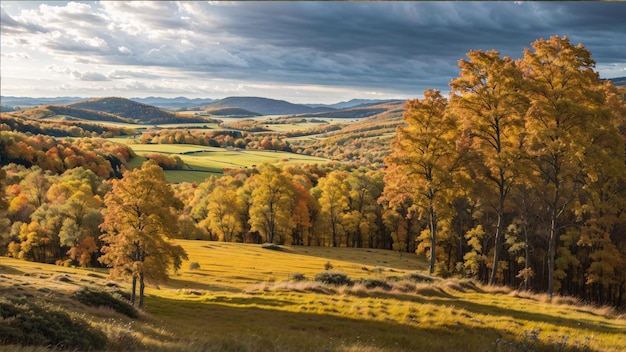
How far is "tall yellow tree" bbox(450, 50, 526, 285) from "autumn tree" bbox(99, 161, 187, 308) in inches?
838

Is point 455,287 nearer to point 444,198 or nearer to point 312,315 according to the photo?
point 444,198

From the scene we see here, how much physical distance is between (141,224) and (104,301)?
403 inches

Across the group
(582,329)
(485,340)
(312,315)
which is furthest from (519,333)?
(312,315)

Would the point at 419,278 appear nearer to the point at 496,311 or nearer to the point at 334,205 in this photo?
the point at 496,311

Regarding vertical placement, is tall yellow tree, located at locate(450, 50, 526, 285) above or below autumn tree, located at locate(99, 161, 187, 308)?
above

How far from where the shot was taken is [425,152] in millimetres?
32406

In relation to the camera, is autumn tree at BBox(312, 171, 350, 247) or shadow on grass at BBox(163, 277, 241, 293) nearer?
shadow on grass at BBox(163, 277, 241, 293)

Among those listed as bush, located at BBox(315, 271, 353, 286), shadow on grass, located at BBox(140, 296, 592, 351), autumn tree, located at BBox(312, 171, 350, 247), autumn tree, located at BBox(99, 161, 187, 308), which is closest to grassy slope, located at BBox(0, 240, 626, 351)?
shadow on grass, located at BBox(140, 296, 592, 351)

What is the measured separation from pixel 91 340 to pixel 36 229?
5946cm

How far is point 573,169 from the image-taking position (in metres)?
26.4

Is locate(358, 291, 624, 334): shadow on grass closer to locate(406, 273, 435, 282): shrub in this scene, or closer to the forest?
locate(406, 273, 435, 282): shrub

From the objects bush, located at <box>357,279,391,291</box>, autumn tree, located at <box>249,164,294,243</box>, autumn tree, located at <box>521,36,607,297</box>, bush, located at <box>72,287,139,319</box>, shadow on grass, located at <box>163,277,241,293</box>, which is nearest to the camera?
bush, located at <box>72,287,139,319</box>

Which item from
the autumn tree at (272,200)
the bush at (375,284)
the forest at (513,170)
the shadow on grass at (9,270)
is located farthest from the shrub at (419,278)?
the autumn tree at (272,200)

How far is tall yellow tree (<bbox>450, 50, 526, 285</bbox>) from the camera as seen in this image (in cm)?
2736
